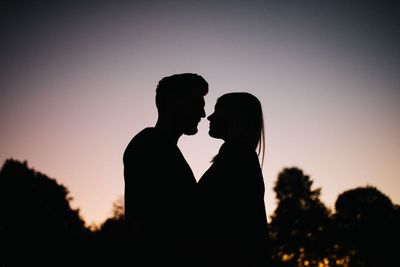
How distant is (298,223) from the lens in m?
43.4

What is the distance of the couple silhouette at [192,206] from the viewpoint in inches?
109

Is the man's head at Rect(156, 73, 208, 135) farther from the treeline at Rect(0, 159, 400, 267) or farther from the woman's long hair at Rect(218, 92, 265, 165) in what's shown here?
the treeline at Rect(0, 159, 400, 267)

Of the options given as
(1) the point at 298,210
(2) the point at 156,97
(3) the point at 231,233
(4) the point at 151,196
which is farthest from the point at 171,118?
(1) the point at 298,210

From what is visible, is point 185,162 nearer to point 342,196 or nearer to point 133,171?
point 133,171

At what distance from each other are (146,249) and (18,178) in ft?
138

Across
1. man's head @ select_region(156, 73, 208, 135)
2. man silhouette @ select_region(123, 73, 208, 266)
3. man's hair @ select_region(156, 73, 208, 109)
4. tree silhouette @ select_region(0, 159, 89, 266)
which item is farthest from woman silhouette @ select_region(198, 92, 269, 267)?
tree silhouette @ select_region(0, 159, 89, 266)

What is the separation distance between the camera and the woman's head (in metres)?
3.63

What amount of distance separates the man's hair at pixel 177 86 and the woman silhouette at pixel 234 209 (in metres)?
1.13

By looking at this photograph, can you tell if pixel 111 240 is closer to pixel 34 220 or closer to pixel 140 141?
pixel 34 220

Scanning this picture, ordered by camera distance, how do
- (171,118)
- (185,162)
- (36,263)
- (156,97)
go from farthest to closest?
A: 1. (36,263)
2. (156,97)
3. (171,118)
4. (185,162)

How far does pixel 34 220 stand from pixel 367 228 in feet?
132

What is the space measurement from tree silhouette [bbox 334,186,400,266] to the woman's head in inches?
1431

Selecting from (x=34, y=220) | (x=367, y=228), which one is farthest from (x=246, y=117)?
(x=367, y=228)

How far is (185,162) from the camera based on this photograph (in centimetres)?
336
